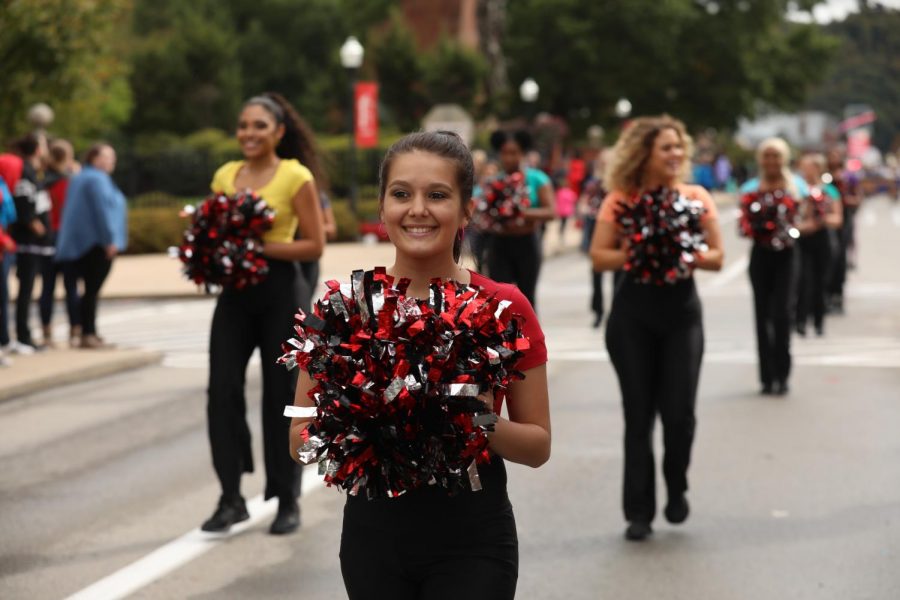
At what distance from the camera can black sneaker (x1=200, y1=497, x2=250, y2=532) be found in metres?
6.87

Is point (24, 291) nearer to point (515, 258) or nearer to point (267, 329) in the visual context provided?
point (515, 258)

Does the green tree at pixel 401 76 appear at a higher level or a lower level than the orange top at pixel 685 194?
higher

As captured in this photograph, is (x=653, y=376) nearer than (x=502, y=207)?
Yes

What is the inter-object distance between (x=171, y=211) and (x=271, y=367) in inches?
884

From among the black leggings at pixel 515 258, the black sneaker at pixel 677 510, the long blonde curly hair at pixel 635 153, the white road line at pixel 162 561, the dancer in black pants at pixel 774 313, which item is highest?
the long blonde curly hair at pixel 635 153

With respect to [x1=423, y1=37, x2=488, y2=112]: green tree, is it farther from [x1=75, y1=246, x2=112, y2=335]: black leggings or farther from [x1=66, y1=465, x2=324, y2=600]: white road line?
[x1=66, y1=465, x2=324, y2=600]: white road line

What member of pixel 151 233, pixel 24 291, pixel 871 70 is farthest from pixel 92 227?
pixel 871 70

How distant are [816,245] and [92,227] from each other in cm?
670

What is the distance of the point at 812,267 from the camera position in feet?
48.5

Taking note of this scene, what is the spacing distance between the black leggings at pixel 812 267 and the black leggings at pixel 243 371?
339 inches

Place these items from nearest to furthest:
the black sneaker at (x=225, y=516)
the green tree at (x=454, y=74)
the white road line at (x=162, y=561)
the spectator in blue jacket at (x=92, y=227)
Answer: the white road line at (x=162, y=561) → the black sneaker at (x=225, y=516) → the spectator in blue jacket at (x=92, y=227) → the green tree at (x=454, y=74)

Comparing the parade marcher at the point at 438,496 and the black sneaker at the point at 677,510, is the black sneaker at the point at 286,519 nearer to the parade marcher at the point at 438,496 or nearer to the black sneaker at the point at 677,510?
the black sneaker at the point at 677,510

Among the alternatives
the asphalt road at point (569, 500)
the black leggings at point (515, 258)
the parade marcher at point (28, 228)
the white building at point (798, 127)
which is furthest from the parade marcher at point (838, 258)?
the white building at point (798, 127)

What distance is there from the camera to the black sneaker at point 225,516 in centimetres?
687
